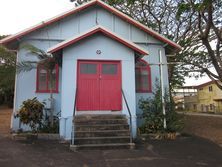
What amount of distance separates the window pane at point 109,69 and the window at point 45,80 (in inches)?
116

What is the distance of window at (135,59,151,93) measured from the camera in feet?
45.1

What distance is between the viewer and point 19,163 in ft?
23.2

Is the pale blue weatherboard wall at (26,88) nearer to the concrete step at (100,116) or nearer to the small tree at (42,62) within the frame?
the small tree at (42,62)

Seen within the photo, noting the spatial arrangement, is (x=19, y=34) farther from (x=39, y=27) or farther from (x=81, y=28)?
(x=81, y=28)

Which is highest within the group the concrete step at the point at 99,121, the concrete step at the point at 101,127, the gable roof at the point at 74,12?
the gable roof at the point at 74,12

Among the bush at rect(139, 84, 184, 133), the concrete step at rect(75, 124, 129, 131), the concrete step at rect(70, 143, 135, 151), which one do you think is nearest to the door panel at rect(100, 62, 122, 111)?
A: the concrete step at rect(75, 124, 129, 131)

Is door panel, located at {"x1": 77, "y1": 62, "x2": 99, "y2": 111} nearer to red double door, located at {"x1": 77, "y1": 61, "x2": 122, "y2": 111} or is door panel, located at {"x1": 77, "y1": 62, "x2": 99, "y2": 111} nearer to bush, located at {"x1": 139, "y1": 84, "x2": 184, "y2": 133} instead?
red double door, located at {"x1": 77, "y1": 61, "x2": 122, "y2": 111}

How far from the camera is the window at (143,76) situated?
13.7m

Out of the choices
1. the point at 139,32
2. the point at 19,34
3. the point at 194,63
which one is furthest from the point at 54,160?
the point at 194,63

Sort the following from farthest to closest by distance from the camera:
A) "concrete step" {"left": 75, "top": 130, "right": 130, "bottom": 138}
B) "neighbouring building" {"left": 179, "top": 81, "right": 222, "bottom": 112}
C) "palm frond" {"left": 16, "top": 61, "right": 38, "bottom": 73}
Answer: "neighbouring building" {"left": 179, "top": 81, "right": 222, "bottom": 112}
"palm frond" {"left": 16, "top": 61, "right": 38, "bottom": 73}
"concrete step" {"left": 75, "top": 130, "right": 130, "bottom": 138}

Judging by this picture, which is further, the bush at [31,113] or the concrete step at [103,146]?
the bush at [31,113]

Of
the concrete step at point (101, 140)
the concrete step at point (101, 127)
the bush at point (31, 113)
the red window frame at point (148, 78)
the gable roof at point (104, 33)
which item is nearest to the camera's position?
the concrete step at point (101, 140)

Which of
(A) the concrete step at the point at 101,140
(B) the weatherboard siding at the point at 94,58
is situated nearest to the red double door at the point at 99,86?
(B) the weatherboard siding at the point at 94,58

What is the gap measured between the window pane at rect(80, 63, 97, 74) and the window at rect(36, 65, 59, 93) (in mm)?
2296
